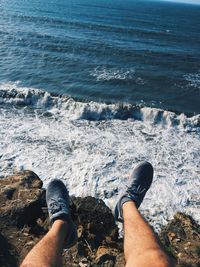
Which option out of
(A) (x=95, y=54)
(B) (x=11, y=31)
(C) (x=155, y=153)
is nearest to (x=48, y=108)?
(C) (x=155, y=153)

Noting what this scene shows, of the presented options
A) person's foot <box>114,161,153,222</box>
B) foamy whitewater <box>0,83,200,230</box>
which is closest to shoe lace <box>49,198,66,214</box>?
person's foot <box>114,161,153,222</box>

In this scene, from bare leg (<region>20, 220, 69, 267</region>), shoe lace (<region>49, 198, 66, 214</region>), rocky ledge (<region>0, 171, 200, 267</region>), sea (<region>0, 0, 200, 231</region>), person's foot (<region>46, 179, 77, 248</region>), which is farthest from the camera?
sea (<region>0, 0, 200, 231</region>)

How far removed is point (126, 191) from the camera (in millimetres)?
6418

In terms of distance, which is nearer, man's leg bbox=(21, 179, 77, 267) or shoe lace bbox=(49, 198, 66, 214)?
man's leg bbox=(21, 179, 77, 267)

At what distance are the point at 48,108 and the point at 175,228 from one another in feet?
35.5

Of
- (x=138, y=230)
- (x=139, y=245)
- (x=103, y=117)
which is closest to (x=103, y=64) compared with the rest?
(x=103, y=117)

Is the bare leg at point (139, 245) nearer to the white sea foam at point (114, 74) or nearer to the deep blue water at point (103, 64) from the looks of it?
the deep blue water at point (103, 64)

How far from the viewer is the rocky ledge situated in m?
6.39

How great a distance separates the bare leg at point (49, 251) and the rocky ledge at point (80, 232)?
60.7 inches

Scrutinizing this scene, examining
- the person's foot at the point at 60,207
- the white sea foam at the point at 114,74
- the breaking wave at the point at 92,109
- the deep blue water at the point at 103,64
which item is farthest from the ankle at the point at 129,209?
the white sea foam at the point at 114,74

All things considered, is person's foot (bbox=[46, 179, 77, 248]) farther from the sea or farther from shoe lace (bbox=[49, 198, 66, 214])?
the sea

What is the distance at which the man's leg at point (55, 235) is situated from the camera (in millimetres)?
4230

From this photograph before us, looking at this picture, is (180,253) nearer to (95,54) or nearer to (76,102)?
(76,102)

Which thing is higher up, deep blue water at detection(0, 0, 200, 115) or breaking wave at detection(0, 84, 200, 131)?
deep blue water at detection(0, 0, 200, 115)
